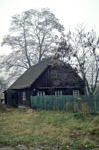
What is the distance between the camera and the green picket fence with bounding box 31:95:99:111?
700 inches

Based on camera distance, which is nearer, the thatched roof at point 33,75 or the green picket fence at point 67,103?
the green picket fence at point 67,103

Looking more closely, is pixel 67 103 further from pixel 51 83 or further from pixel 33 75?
pixel 33 75

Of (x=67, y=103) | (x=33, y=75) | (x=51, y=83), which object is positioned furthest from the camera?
(x=33, y=75)

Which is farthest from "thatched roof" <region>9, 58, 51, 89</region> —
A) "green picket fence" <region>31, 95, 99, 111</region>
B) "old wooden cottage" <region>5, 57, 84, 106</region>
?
"green picket fence" <region>31, 95, 99, 111</region>

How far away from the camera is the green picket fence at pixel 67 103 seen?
1778cm

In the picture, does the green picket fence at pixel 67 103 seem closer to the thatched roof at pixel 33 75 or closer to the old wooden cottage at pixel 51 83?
the old wooden cottage at pixel 51 83

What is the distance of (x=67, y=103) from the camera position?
19562mm

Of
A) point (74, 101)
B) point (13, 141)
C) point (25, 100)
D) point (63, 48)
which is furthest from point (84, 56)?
point (13, 141)

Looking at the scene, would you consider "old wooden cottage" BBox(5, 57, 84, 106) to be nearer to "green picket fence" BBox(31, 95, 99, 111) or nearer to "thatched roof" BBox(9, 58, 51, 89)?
"thatched roof" BBox(9, 58, 51, 89)

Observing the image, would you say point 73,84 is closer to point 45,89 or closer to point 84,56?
point 45,89

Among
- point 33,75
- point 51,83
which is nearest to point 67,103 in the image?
point 51,83

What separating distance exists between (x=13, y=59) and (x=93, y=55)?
1892 cm

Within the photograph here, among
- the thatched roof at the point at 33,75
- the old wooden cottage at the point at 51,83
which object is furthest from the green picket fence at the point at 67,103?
the thatched roof at the point at 33,75

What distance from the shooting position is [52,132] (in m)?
10.4
